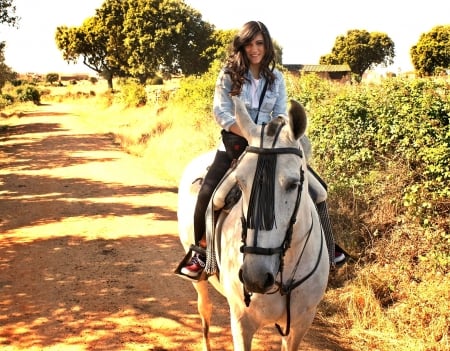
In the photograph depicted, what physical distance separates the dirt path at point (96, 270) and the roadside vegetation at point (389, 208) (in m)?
0.67

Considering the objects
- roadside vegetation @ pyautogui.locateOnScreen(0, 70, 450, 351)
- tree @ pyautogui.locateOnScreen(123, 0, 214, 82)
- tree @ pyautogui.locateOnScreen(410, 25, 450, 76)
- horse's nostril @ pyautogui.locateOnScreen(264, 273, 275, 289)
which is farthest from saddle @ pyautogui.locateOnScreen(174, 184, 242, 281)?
tree @ pyautogui.locateOnScreen(410, 25, 450, 76)

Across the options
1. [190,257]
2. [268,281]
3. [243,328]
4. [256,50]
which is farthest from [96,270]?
[268,281]

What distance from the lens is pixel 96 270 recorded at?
653cm

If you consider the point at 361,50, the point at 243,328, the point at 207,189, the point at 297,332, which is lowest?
the point at 297,332

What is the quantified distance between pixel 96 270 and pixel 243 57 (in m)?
4.49

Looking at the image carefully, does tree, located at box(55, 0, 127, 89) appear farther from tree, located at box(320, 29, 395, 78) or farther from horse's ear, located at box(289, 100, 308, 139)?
horse's ear, located at box(289, 100, 308, 139)

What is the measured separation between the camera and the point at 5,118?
31625mm

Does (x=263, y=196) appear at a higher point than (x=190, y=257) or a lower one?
higher

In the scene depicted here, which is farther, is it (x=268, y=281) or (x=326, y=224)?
(x=326, y=224)

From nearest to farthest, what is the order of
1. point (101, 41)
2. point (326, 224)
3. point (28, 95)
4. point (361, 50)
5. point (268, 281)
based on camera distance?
point (268, 281)
point (326, 224)
point (28, 95)
point (101, 41)
point (361, 50)

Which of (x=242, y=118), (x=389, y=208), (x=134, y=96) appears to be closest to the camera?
(x=242, y=118)

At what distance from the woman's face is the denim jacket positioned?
0.38ft

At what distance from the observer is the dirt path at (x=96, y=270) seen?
4832 millimetres

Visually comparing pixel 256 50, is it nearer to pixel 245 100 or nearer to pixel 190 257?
pixel 245 100
